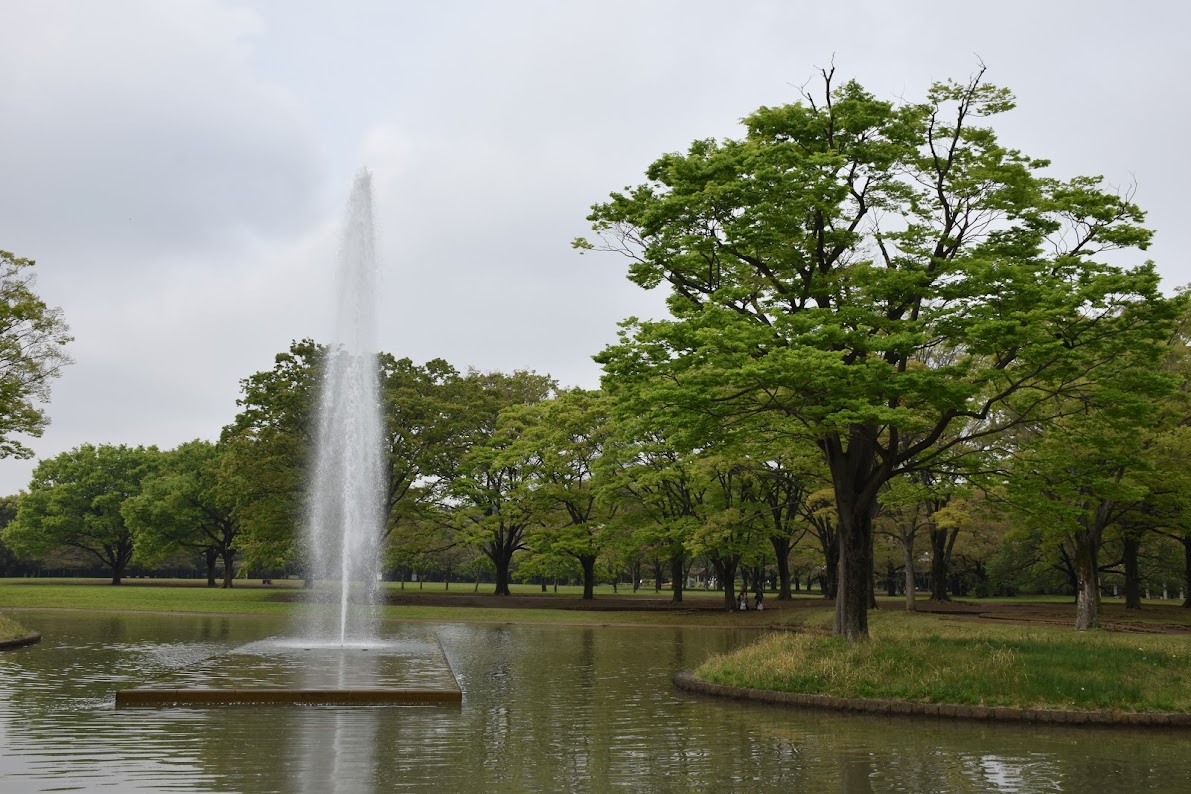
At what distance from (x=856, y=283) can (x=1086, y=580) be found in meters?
21.8

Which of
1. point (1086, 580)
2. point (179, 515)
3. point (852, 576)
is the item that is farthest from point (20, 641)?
point (179, 515)

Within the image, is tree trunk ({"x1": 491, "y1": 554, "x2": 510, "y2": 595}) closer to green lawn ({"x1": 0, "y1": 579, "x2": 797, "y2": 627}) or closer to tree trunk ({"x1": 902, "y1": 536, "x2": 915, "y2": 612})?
green lawn ({"x1": 0, "y1": 579, "x2": 797, "y2": 627})

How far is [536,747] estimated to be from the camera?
1440 centimetres

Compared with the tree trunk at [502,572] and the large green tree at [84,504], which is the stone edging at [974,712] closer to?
the tree trunk at [502,572]

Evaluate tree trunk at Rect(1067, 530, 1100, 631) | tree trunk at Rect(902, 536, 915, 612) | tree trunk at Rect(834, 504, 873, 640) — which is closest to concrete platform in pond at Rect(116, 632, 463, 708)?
tree trunk at Rect(834, 504, 873, 640)

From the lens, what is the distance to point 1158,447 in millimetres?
37969

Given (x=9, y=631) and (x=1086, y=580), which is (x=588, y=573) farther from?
(x=9, y=631)

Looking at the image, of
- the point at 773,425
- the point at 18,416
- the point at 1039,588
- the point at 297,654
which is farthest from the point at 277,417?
the point at 1039,588

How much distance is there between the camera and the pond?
11.8 m

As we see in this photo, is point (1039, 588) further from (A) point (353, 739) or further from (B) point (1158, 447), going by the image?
(A) point (353, 739)

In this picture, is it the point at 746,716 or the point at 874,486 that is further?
the point at 874,486

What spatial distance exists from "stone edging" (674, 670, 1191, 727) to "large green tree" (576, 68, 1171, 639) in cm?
455

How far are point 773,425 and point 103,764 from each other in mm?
19570

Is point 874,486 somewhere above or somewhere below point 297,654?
above
